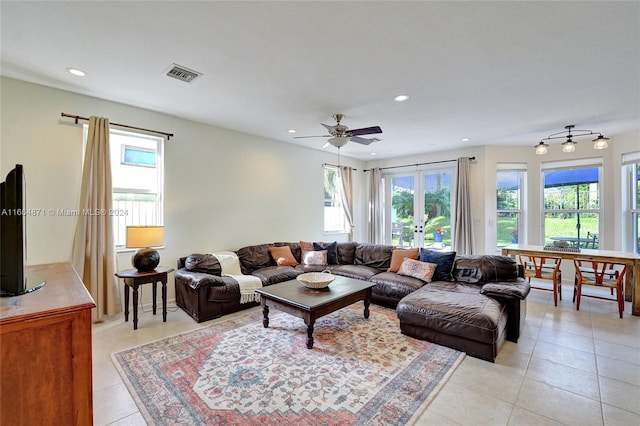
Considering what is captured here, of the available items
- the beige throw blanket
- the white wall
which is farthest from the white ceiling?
the beige throw blanket

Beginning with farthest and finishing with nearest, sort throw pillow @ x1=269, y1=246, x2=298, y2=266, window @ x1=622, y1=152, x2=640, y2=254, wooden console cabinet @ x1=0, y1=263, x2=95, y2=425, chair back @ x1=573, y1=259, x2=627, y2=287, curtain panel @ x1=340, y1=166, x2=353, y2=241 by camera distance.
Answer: curtain panel @ x1=340, y1=166, x2=353, y2=241
throw pillow @ x1=269, y1=246, x2=298, y2=266
window @ x1=622, y1=152, x2=640, y2=254
chair back @ x1=573, y1=259, x2=627, y2=287
wooden console cabinet @ x1=0, y1=263, x2=95, y2=425

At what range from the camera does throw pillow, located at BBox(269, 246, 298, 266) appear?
479cm

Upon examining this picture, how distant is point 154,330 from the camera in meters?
3.15

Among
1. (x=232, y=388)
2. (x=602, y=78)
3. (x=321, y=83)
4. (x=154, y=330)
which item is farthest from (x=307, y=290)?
(x=602, y=78)

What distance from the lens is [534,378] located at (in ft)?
7.50

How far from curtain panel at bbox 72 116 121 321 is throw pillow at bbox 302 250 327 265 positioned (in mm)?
2804

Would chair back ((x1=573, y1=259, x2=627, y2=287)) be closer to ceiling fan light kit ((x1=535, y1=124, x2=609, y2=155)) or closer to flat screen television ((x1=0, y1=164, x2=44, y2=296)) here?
ceiling fan light kit ((x1=535, y1=124, x2=609, y2=155))

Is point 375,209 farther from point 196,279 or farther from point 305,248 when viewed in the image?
point 196,279

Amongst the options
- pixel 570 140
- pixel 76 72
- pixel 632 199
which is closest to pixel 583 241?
pixel 632 199

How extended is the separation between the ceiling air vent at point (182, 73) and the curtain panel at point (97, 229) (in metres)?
1.32

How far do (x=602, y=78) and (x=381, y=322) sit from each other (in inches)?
138

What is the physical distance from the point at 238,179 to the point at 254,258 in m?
1.43

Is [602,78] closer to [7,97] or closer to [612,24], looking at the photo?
[612,24]

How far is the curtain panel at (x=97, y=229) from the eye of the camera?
327 cm
